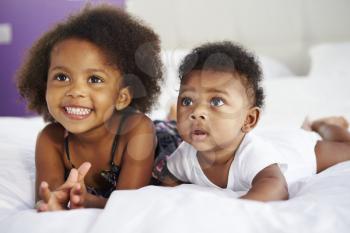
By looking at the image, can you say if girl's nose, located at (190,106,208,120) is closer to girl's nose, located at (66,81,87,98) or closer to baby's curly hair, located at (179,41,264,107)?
baby's curly hair, located at (179,41,264,107)

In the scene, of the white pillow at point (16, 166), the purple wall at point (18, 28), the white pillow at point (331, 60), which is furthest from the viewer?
the purple wall at point (18, 28)

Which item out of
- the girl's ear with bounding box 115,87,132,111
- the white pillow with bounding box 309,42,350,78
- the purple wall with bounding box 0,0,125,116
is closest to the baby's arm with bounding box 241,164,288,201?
the girl's ear with bounding box 115,87,132,111

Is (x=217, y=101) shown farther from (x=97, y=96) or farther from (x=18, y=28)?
(x=18, y=28)

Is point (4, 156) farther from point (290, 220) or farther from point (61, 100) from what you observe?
point (290, 220)

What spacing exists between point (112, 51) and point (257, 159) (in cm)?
41

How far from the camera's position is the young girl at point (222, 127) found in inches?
38.8

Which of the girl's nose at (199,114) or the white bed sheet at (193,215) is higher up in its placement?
the girl's nose at (199,114)

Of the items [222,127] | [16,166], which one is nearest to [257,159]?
[222,127]

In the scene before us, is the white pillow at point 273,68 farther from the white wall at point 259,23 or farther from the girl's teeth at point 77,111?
the girl's teeth at point 77,111

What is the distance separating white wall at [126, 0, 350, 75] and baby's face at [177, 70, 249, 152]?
1.58m

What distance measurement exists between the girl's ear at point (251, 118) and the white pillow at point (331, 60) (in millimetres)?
1285

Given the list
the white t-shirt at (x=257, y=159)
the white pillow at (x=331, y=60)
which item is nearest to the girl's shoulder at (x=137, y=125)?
the white t-shirt at (x=257, y=159)

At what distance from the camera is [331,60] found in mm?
2285

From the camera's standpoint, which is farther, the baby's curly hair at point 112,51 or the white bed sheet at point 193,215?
the baby's curly hair at point 112,51
